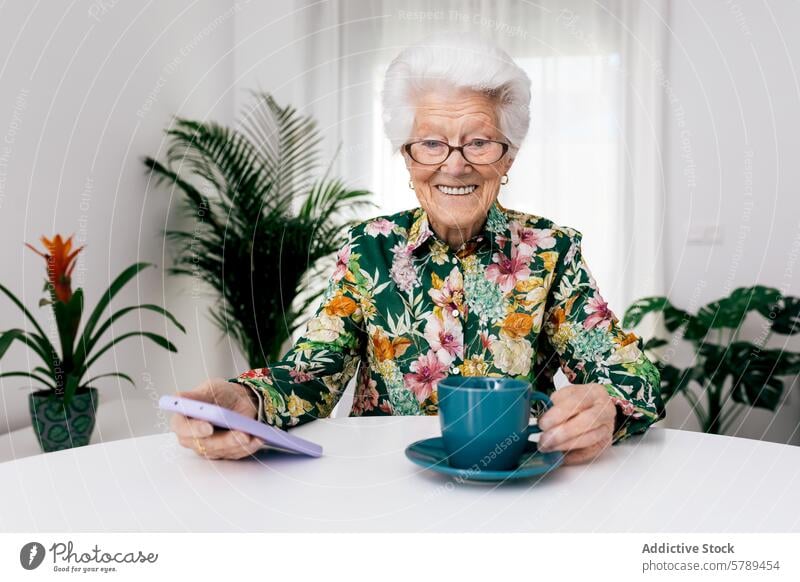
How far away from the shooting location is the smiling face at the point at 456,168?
938mm

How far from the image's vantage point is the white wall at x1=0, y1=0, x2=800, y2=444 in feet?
4.81

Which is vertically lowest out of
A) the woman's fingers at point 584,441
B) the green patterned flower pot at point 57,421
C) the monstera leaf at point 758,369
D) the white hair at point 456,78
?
the monstera leaf at point 758,369

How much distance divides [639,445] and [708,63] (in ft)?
7.98

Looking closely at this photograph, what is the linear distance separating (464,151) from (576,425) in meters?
0.48

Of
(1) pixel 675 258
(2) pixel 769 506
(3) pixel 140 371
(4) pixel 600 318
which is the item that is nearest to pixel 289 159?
(3) pixel 140 371

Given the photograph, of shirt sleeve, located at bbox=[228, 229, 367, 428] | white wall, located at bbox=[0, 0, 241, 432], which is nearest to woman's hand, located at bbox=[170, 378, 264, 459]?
shirt sleeve, located at bbox=[228, 229, 367, 428]

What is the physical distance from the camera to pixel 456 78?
921mm

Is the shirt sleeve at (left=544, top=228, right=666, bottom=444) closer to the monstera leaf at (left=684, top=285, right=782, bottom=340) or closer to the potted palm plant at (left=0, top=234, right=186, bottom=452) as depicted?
A: the potted palm plant at (left=0, top=234, right=186, bottom=452)

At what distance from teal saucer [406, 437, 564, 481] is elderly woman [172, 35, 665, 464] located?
12.2 inches

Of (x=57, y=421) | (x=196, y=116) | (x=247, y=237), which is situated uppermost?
(x=196, y=116)

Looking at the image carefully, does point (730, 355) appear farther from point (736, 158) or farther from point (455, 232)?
point (455, 232)

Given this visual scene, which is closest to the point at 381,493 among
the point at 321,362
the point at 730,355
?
the point at 321,362

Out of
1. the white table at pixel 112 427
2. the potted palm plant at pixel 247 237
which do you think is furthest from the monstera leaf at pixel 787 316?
the white table at pixel 112 427

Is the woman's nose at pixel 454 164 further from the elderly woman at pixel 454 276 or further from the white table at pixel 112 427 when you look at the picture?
the white table at pixel 112 427
